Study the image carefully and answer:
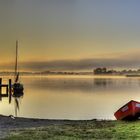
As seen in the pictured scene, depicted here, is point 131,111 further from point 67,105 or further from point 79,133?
point 67,105

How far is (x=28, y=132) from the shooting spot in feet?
47.1

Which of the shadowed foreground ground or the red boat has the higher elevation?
the red boat

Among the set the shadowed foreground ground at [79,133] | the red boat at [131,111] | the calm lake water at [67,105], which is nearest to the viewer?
the shadowed foreground ground at [79,133]

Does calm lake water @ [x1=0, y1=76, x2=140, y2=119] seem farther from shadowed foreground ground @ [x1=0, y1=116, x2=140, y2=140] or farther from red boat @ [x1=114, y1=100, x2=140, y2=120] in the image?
shadowed foreground ground @ [x1=0, y1=116, x2=140, y2=140]

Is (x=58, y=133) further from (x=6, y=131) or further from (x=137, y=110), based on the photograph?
(x=137, y=110)

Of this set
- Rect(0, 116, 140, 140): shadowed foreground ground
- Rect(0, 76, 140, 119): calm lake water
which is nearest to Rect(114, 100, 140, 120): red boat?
Rect(0, 116, 140, 140): shadowed foreground ground

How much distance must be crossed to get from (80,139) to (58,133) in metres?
1.48

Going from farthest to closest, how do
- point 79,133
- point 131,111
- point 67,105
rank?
point 67,105
point 131,111
point 79,133

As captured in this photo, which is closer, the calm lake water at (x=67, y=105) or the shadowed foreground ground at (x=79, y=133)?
the shadowed foreground ground at (x=79, y=133)

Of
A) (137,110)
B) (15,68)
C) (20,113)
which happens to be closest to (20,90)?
(15,68)

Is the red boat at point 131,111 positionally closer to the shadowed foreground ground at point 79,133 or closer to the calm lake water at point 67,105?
the shadowed foreground ground at point 79,133

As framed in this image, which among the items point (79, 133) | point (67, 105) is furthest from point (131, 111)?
point (67, 105)

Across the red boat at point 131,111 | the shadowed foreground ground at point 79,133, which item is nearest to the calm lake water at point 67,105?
the red boat at point 131,111

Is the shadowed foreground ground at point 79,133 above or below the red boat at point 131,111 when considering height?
below
